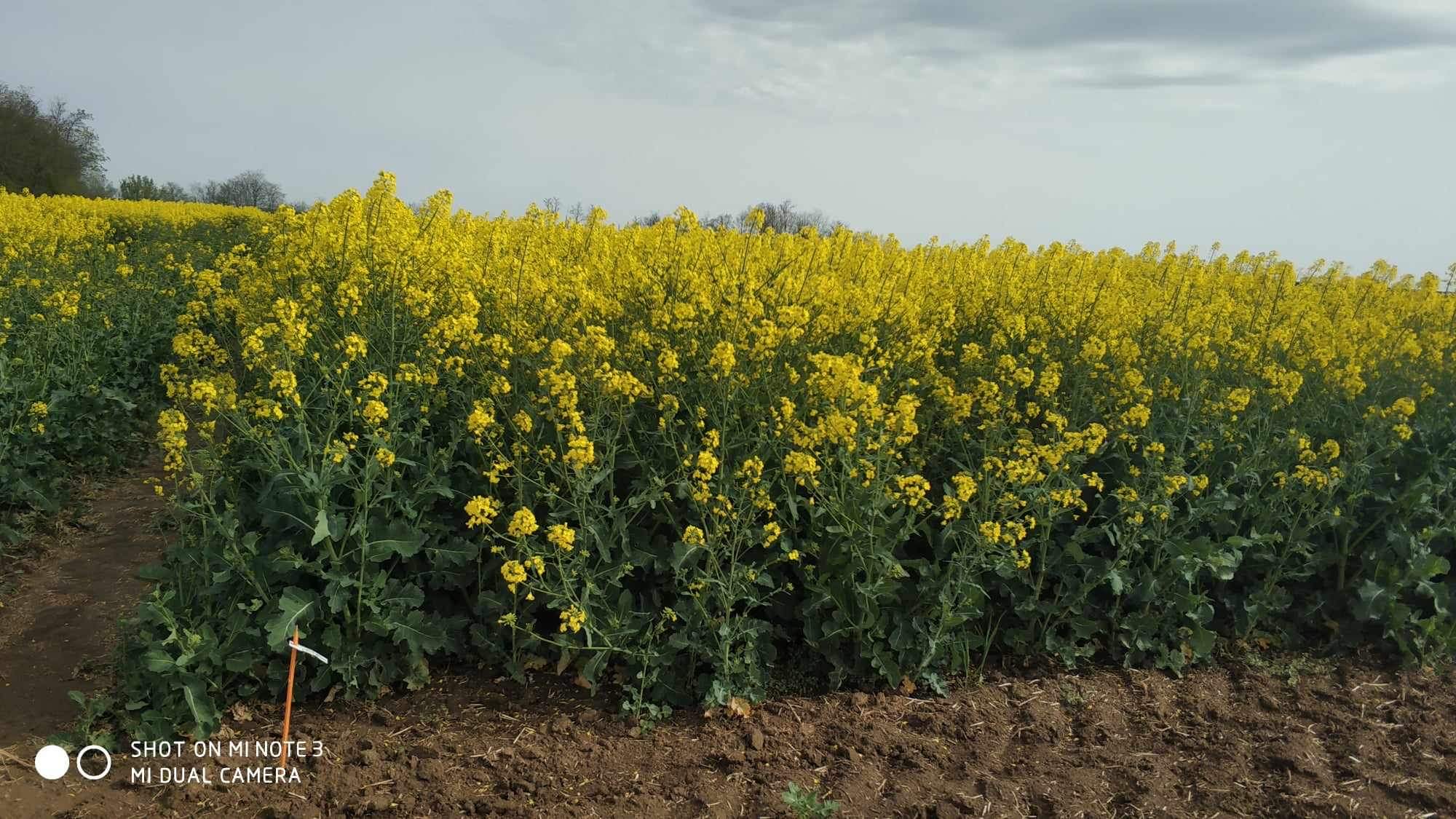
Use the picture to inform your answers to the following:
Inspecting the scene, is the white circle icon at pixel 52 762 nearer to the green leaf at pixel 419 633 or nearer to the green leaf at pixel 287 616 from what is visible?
the green leaf at pixel 287 616

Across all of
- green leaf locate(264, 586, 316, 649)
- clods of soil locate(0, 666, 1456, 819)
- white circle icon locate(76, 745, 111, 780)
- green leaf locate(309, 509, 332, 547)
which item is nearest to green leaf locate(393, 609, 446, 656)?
clods of soil locate(0, 666, 1456, 819)

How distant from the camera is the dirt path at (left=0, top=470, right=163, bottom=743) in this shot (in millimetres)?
4070

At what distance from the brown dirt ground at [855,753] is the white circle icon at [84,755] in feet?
0.09

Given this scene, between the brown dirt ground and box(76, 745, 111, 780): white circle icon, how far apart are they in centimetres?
3

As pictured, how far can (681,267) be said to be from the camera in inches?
220

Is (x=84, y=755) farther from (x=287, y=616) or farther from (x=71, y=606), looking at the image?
(x=71, y=606)

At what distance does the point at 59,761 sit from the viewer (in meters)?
3.47

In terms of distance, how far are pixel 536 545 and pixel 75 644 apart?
270 centimetres

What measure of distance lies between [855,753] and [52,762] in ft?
9.74

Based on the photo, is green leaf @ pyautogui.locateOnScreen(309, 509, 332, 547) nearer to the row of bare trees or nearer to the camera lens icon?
the camera lens icon

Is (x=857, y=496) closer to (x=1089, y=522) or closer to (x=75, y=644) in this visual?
(x=1089, y=522)

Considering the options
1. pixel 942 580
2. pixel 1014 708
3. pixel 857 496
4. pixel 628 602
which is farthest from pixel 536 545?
pixel 1014 708

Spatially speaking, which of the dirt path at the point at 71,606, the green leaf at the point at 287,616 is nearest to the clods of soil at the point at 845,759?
the green leaf at the point at 287,616

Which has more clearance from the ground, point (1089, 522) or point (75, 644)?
point (1089, 522)
